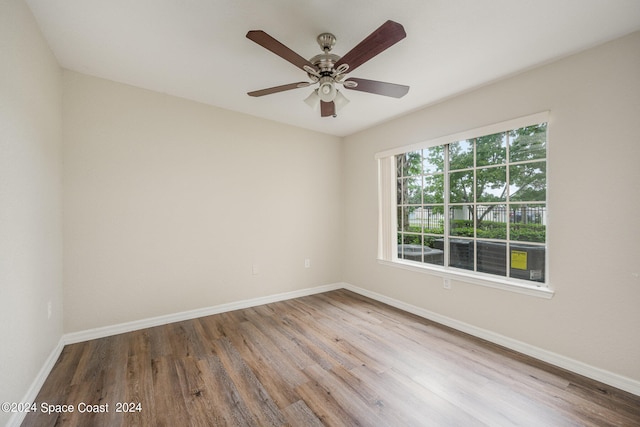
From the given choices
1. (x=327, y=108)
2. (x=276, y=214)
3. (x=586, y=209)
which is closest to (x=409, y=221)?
(x=586, y=209)

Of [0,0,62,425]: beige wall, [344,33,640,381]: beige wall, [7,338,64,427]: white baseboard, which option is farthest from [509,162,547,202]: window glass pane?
[7,338,64,427]: white baseboard

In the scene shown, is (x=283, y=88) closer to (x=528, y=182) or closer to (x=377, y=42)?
(x=377, y=42)

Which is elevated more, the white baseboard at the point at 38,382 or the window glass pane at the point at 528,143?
the window glass pane at the point at 528,143

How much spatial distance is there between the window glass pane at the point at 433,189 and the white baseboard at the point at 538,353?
133 centimetres

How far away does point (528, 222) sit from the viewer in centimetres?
237

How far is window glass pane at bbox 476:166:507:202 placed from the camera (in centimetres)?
251

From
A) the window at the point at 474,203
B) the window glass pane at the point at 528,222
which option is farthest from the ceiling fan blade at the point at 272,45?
the window glass pane at the point at 528,222

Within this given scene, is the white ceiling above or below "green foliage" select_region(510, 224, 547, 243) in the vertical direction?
above

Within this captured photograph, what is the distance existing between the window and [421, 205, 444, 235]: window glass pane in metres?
0.01

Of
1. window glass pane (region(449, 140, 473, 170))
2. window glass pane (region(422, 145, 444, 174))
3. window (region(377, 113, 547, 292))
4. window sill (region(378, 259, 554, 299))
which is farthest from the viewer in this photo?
window glass pane (region(422, 145, 444, 174))

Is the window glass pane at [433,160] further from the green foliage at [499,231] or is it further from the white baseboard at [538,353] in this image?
the white baseboard at [538,353]

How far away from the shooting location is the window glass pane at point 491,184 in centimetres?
251

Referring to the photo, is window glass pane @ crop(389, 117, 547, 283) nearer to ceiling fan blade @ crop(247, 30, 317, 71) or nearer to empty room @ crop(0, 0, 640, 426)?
empty room @ crop(0, 0, 640, 426)

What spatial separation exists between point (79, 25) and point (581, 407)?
14.0 ft
